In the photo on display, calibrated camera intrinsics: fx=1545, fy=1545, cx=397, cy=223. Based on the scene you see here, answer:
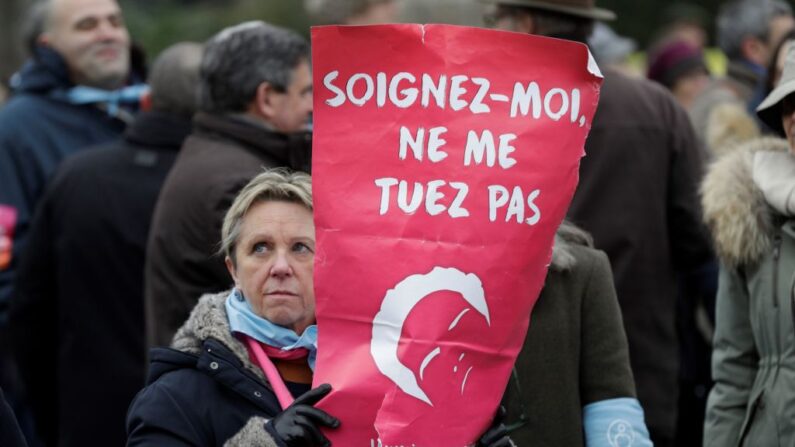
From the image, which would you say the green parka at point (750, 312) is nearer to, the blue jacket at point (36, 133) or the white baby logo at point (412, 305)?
the white baby logo at point (412, 305)

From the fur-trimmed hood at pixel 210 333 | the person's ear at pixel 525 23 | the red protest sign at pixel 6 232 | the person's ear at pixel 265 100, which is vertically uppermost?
the person's ear at pixel 525 23

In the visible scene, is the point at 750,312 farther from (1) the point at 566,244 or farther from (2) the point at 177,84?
(2) the point at 177,84

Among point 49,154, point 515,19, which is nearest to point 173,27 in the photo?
point 49,154

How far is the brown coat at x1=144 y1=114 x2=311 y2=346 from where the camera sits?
5402 mm

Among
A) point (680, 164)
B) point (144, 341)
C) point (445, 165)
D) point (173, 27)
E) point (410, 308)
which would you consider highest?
point (445, 165)

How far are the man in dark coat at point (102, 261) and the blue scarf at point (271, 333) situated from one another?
257 cm

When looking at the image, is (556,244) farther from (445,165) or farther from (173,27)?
(173,27)

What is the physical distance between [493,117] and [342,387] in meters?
0.74

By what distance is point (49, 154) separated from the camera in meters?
7.24

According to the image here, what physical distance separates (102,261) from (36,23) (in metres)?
2.12

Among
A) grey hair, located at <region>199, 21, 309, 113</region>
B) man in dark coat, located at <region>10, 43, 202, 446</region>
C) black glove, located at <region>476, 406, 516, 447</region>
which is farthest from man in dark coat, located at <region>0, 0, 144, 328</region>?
black glove, located at <region>476, 406, 516, 447</region>

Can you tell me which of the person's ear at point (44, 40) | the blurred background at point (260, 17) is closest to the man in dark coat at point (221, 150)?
the person's ear at point (44, 40)

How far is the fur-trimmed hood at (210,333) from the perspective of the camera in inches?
154

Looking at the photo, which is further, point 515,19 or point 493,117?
point 515,19
